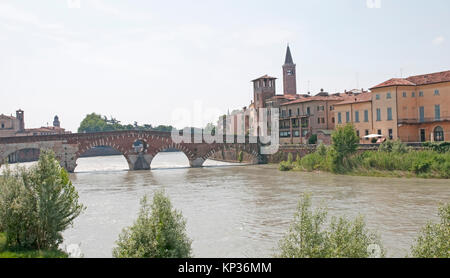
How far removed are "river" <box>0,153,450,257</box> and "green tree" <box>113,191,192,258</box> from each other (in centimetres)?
310

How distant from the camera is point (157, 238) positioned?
10.1 m

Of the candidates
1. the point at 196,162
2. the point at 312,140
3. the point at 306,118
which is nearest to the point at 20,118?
the point at 196,162

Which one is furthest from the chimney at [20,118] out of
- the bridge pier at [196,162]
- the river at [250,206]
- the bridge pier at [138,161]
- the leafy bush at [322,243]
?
the leafy bush at [322,243]

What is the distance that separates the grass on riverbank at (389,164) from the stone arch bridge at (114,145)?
53.5 ft

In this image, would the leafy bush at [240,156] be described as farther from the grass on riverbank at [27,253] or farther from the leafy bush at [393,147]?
the grass on riverbank at [27,253]

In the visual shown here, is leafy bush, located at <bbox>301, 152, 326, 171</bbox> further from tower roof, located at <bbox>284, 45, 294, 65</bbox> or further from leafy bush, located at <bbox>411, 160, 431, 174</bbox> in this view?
tower roof, located at <bbox>284, 45, 294, 65</bbox>

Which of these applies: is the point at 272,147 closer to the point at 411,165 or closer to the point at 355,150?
the point at 355,150

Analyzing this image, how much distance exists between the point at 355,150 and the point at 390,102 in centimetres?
601

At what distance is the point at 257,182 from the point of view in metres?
36.7

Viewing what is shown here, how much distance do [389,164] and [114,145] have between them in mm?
31811

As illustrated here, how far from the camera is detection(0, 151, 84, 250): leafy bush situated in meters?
12.6

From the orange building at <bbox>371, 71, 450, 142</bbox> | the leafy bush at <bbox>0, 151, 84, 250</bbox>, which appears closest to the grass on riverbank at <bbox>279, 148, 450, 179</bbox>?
the orange building at <bbox>371, 71, 450, 142</bbox>

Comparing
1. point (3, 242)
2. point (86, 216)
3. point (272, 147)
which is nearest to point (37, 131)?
point (272, 147)

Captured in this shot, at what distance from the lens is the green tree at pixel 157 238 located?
9938 millimetres
